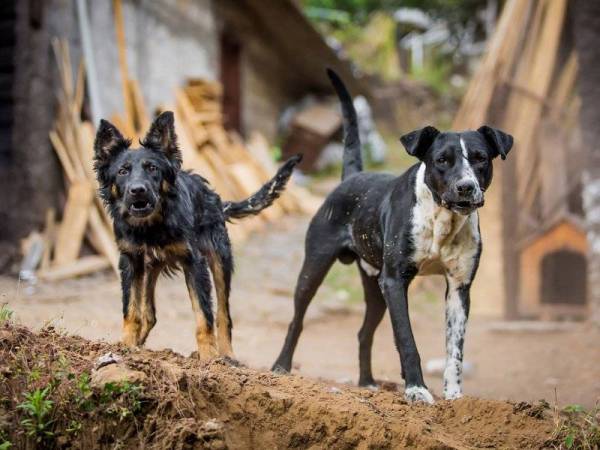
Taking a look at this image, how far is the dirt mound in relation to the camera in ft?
11.8

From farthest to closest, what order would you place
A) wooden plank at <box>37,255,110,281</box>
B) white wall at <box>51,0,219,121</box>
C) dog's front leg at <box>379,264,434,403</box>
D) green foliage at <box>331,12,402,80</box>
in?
green foliage at <box>331,12,402,80</box>
white wall at <box>51,0,219,121</box>
wooden plank at <box>37,255,110,281</box>
dog's front leg at <box>379,264,434,403</box>

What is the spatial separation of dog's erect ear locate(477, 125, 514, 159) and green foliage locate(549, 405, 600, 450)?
5.14 ft

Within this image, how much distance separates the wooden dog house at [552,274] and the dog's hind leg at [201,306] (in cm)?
739

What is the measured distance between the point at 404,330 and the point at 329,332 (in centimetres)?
547

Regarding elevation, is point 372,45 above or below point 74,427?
above

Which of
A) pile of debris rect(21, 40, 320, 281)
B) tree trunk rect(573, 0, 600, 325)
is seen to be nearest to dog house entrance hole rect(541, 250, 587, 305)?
tree trunk rect(573, 0, 600, 325)

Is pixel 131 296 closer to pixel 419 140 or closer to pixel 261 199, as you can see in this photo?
pixel 261 199

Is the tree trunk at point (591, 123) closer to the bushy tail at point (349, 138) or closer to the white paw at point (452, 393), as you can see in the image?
the bushy tail at point (349, 138)

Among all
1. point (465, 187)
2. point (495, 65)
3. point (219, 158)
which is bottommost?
point (465, 187)

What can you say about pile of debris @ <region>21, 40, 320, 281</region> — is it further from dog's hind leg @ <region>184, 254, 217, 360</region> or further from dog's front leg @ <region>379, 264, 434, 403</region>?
dog's front leg @ <region>379, 264, 434, 403</region>

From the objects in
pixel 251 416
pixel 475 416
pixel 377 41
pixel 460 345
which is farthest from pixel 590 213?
pixel 377 41

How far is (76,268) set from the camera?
10.3m

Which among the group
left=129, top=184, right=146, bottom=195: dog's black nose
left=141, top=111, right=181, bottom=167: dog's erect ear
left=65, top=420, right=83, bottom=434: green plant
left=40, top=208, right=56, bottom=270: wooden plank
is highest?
left=40, top=208, right=56, bottom=270: wooden plank

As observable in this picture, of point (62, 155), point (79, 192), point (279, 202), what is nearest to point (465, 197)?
point (79, 192)
